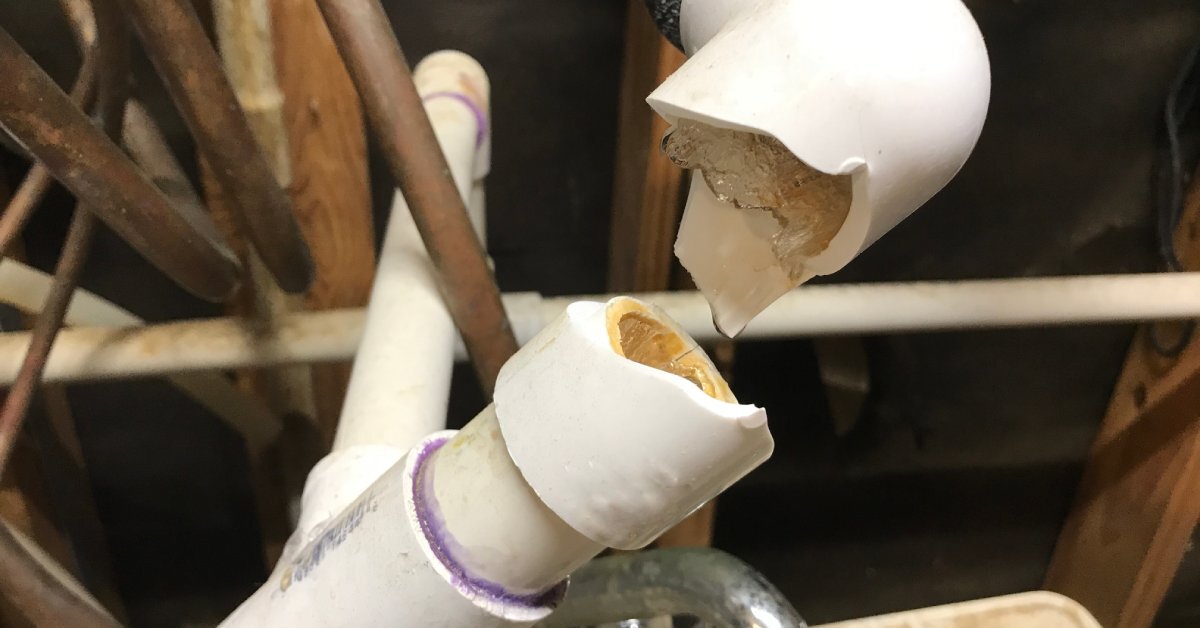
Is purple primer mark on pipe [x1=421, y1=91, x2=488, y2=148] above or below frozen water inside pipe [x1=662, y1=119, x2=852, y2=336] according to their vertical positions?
below

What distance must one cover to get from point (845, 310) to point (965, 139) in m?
0.38

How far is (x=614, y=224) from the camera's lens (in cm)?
85

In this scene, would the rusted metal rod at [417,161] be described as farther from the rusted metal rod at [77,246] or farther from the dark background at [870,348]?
the dark background at [870,348]

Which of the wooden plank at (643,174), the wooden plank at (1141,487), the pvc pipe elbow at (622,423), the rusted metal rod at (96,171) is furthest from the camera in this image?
the wooden plank at (1141,487)

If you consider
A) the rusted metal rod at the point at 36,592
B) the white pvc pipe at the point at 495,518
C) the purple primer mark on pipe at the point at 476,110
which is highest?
the white pvc pipe at the point at 495,518

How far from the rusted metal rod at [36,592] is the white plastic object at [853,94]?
0.32 m

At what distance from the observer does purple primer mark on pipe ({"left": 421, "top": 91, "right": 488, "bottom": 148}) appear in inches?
24.3

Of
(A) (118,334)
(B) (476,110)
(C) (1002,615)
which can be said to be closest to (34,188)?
(A) (118,334)

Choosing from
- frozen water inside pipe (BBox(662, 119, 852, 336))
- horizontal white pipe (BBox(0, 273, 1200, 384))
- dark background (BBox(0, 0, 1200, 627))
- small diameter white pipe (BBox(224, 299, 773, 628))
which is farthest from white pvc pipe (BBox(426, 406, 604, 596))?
dark background (BBox(0, 0, 1200, 627))

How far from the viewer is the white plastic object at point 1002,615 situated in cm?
55

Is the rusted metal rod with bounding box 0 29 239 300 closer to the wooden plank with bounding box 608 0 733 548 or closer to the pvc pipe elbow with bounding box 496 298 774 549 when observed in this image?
the pvc pipe elbow with bounding box 496 298 774 549

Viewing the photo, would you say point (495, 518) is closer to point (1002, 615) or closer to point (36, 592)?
point (36, 592)

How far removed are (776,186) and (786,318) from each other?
1.30 ft

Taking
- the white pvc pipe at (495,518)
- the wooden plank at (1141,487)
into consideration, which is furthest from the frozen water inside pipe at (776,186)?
the wooden plank at (1141,487)
